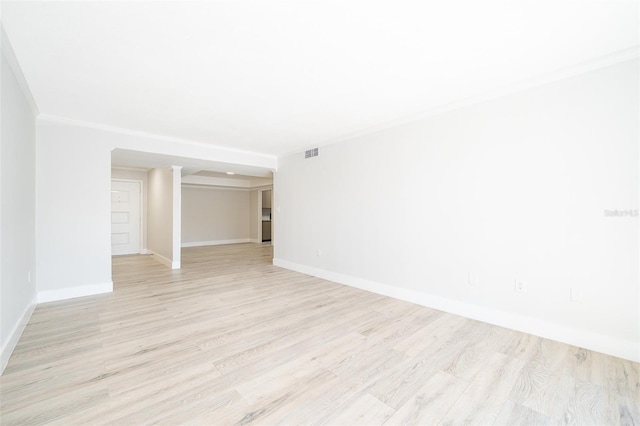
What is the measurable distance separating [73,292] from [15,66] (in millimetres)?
2807

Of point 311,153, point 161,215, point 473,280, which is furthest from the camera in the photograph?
point 161,215

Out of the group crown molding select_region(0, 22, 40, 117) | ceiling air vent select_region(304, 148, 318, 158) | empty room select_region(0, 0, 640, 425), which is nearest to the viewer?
empty room select_region(0, 0, 640, 425)

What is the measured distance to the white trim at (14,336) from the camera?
2.05 meters

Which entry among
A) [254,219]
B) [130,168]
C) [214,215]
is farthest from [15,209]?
[254,219]

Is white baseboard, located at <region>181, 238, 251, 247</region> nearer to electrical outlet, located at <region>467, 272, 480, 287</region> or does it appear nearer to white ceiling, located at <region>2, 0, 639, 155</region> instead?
white ceiling, located at <region>2, 0, 639, 155</region>

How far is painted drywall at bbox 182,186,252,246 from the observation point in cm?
903

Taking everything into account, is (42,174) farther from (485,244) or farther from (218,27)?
(485,244)

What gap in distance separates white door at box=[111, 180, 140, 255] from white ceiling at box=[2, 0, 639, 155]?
424 cm

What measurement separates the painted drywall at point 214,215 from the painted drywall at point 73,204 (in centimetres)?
515

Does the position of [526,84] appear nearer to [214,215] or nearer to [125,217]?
[125,217]

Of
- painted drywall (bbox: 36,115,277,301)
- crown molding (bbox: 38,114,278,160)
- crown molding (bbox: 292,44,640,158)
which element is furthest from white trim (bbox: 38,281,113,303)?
crown molding (bbox: 292,44,640,158)

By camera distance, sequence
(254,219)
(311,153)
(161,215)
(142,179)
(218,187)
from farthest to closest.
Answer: (254,219) → (218,187) → (142,179) → (161,215) → (311,153)

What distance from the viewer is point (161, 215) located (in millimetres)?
6324

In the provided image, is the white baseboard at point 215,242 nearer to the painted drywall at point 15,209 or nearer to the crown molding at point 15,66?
the painted drywall at point 15,209
